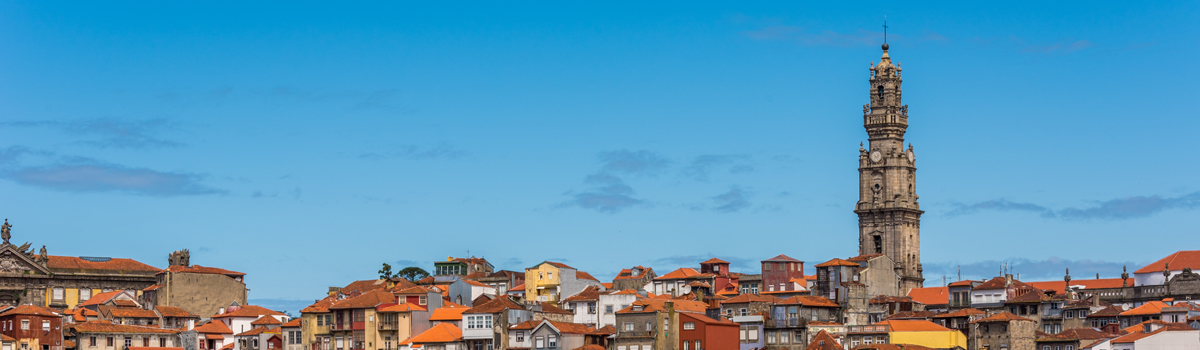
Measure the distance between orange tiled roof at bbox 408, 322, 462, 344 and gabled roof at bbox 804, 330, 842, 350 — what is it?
22.8 metres

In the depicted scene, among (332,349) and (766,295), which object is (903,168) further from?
(332,349)

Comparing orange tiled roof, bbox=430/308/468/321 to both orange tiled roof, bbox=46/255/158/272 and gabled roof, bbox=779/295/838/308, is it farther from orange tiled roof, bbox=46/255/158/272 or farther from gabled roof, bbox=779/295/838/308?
orange tiled roof, bbox=46/255/158/272

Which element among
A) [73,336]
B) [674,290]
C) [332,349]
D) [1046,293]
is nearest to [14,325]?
[73,336]

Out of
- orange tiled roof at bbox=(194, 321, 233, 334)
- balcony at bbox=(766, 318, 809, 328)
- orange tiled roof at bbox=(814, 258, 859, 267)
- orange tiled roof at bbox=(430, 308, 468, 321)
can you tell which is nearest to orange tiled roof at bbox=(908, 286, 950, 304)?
orange tiled roof at bbox=(814, 258, 859, 267)

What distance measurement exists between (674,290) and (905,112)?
104 feet

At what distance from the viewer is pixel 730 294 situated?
141 meters

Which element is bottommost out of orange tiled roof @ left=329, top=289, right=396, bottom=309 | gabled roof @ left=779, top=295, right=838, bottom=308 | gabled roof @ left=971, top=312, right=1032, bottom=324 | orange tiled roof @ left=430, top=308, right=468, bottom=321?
gabled roof @ left=971, top=312, right=1032, bottom=324

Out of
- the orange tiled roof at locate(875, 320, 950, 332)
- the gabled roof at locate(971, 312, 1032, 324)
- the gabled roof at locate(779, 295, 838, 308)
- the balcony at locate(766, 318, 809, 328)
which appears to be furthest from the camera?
the gabled roof at locate(779, 295, 838, 308)

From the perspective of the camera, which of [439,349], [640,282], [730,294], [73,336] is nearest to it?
[439,349]

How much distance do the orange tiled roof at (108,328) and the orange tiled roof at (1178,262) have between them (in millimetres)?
71515

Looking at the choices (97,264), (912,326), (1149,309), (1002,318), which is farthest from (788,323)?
(97,264)

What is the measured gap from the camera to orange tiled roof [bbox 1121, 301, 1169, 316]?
126250mm

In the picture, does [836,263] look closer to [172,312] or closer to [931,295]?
[931,295]

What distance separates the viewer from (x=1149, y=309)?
127000 millimetres
